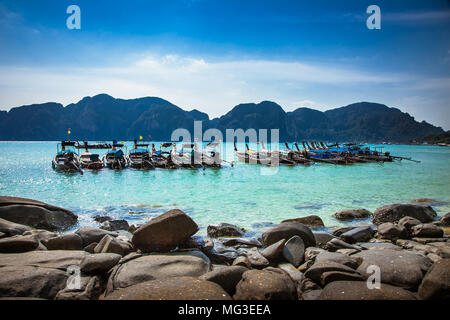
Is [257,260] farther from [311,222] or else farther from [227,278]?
[311,222]

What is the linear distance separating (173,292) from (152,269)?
1472 millimetres

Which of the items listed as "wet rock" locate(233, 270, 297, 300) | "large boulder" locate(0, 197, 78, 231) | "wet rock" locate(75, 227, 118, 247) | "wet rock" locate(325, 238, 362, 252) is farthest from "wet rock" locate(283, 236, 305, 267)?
"large boulder" locate(0, 197, 78, 231)

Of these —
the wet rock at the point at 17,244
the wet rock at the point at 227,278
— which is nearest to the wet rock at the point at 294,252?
the wet rock at the point at 227,278

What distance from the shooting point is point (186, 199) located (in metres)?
16.8

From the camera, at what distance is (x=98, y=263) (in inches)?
203

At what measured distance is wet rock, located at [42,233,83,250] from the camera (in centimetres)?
674

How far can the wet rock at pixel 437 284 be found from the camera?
3.93 m

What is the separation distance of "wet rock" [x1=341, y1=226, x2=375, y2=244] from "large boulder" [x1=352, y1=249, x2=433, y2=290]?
247 cm

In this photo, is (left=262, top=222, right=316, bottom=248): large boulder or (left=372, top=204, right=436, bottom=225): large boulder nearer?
(left=262, top=222, right=316, bottom=248): large boulder

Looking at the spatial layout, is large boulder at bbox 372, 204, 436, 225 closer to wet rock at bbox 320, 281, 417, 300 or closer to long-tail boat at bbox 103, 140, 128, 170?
wet rock at bbox 320, 281, 417, 300

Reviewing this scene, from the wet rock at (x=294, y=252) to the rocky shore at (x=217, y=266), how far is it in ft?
0.08

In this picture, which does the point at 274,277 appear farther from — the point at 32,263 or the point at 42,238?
the point at 42,238

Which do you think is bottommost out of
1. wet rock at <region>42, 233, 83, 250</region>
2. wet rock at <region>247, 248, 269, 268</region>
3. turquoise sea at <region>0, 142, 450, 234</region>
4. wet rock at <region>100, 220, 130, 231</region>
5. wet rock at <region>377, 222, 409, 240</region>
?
turquoise sea at <region>0, 142, 450, 234</region>
